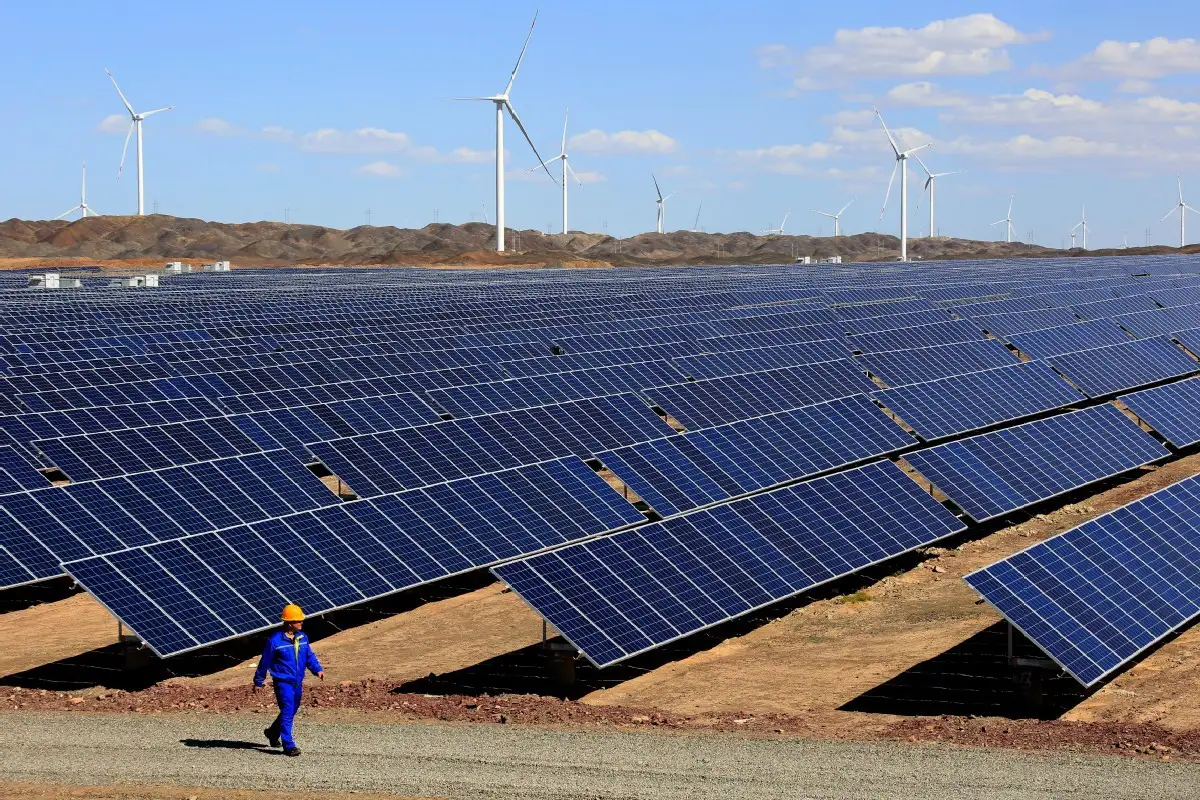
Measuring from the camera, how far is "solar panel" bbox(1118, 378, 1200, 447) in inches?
1660

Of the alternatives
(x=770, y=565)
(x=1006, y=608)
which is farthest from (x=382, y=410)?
(x=1006, y=608)

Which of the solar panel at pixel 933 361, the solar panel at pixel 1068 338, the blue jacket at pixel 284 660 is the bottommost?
the blue jacket at pixel 284 660

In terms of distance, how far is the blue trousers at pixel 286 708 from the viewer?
16016mm

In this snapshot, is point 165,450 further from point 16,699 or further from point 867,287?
point 867,287

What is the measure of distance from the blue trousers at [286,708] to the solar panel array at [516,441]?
3.82 meters

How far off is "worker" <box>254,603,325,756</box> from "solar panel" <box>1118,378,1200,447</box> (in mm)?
31345

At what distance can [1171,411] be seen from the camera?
144ft

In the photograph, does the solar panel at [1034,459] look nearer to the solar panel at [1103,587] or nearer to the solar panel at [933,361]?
the solar panel at [1103,587]

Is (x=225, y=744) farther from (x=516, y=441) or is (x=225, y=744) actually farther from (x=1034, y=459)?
(x=1034, y=459)

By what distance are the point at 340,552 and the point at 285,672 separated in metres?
6.99

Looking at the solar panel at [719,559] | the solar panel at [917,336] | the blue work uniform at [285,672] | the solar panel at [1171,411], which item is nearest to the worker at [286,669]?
the blue work uniform at [285,672]

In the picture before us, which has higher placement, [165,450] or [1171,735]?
[165,450]

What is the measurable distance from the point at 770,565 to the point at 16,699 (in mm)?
11170

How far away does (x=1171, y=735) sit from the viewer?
1769 centimetres
